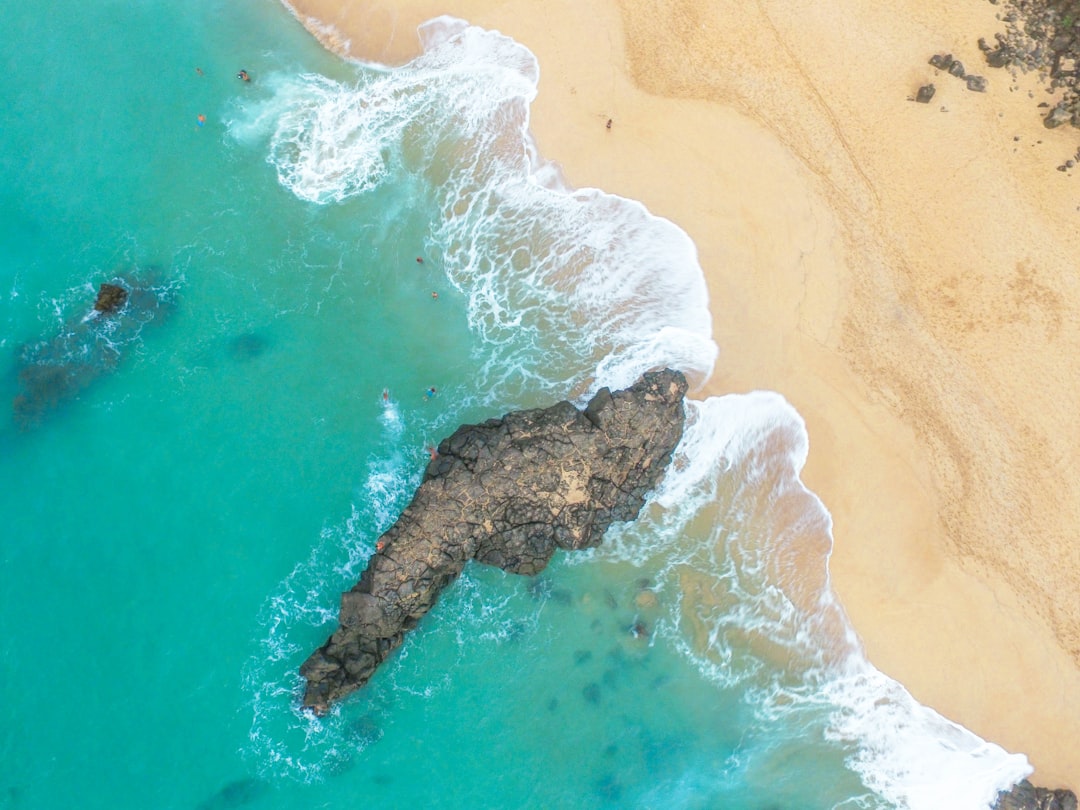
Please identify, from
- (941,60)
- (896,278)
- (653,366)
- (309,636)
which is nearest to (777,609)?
(653,366)

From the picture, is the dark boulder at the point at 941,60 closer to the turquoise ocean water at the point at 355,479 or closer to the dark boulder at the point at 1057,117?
the dark boulder at the point at 1057,117

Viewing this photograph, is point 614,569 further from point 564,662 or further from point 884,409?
point 884,409

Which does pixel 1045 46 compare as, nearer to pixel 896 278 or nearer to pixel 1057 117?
pixel 1057 117

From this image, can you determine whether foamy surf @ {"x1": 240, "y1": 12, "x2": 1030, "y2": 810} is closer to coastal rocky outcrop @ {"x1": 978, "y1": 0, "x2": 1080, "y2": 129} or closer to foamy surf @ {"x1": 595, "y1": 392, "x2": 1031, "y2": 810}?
foamy surf @ {"x1": 595, "y1": 392, "x2": 1031, "y2": 810}

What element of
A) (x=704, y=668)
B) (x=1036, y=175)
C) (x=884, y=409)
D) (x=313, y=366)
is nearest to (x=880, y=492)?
(x=884, y=409)

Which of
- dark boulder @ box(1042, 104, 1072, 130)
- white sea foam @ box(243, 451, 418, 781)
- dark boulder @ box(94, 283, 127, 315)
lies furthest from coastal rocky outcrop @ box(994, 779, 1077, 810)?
dark boulder @ box(94, 283, 127, 315)

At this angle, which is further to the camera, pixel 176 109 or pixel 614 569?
pixel 176 109

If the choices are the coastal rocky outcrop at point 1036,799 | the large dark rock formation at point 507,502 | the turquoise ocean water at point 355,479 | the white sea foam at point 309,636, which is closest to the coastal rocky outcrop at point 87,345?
the turquoise ocean water at point 355,479
